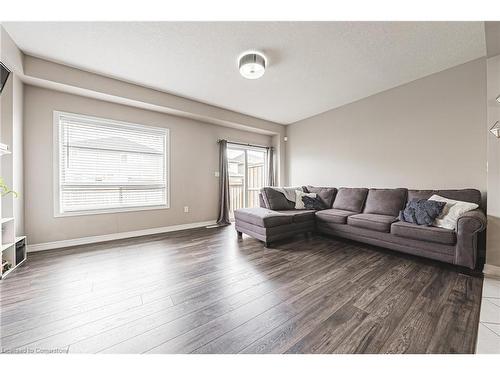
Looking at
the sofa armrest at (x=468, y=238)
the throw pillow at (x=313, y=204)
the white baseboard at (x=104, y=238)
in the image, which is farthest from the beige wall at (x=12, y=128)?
the sofa armrest at (x=468, y=238)

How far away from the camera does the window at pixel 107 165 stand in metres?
3.04

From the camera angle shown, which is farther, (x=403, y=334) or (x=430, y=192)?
(x=430, y=192)

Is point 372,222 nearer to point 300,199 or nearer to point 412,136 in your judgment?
point 300,199

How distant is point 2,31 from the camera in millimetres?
2045

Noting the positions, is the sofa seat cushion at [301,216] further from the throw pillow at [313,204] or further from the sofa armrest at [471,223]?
the sofa armrest at [471,223]

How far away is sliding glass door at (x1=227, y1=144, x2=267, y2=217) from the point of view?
199 inches

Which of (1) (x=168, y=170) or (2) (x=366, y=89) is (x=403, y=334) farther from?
(1) (x=168, y=170)

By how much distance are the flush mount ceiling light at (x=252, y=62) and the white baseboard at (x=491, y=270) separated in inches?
133

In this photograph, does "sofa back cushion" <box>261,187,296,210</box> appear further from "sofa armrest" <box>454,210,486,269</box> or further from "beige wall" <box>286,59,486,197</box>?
"sofa armrest" <box>454,210,486,269</box>

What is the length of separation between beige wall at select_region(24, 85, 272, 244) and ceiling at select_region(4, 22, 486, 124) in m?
0.66

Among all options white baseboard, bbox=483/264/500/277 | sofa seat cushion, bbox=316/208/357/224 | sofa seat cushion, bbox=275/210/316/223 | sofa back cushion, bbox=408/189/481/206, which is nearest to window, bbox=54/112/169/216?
sofa seat cushion, bbox=275/210/316/223

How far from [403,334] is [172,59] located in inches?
138

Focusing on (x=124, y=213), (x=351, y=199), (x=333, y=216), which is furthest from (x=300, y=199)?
(x=124, y=213)

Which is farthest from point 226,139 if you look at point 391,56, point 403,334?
point 403,334
